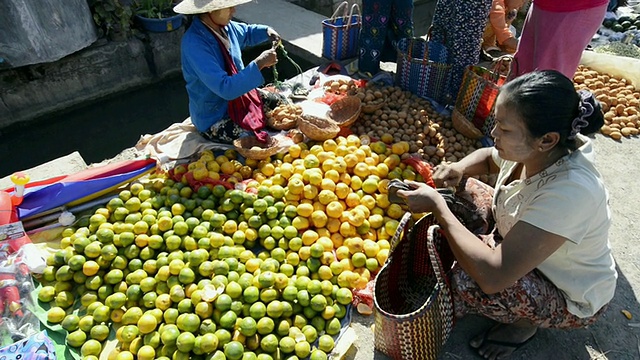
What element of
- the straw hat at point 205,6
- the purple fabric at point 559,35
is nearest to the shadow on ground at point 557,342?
the purple fabric at point 559,35

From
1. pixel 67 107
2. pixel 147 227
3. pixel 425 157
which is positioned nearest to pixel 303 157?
pixel 425 157

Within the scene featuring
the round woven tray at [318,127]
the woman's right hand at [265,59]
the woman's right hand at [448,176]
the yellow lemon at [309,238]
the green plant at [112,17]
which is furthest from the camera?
the green plant at [112,17]

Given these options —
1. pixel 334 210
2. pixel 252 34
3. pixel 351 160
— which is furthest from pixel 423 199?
pixel 252 34

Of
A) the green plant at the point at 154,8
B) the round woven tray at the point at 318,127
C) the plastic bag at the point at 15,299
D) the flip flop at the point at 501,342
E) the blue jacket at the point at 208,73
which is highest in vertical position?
the blue jacket at the point at 208,73

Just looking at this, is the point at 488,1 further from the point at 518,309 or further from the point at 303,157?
the point at 518,309

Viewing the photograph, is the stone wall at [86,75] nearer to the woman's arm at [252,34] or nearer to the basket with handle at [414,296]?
the woman's arm at [252,34]

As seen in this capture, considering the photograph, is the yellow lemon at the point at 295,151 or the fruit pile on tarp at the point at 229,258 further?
the yellow lemon at the point at 295,151

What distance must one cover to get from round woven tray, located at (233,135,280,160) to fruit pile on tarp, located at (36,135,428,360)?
0.11 m

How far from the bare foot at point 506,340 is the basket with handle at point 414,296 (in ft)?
1.05

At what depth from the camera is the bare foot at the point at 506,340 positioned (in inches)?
91.5

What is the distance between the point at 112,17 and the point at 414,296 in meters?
5.09

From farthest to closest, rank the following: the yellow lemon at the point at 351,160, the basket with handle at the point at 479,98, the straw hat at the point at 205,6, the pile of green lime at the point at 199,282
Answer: the basket with handle at the point at 479,98, the yellow lemon at the point at 351,160, the straw hat at the point at 205,6, the pile of green lime at the point at 199,282

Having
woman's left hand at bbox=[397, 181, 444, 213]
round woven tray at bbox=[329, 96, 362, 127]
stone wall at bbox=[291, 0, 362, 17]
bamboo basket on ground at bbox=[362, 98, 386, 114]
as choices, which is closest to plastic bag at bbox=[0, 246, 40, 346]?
woman's left hand at bbox=[397, 181, 444, 213]

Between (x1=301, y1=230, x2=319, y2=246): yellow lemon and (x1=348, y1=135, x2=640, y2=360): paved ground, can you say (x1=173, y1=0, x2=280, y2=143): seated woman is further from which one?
(x1=348, y1=135, x2=640, y2=360): paved ground
